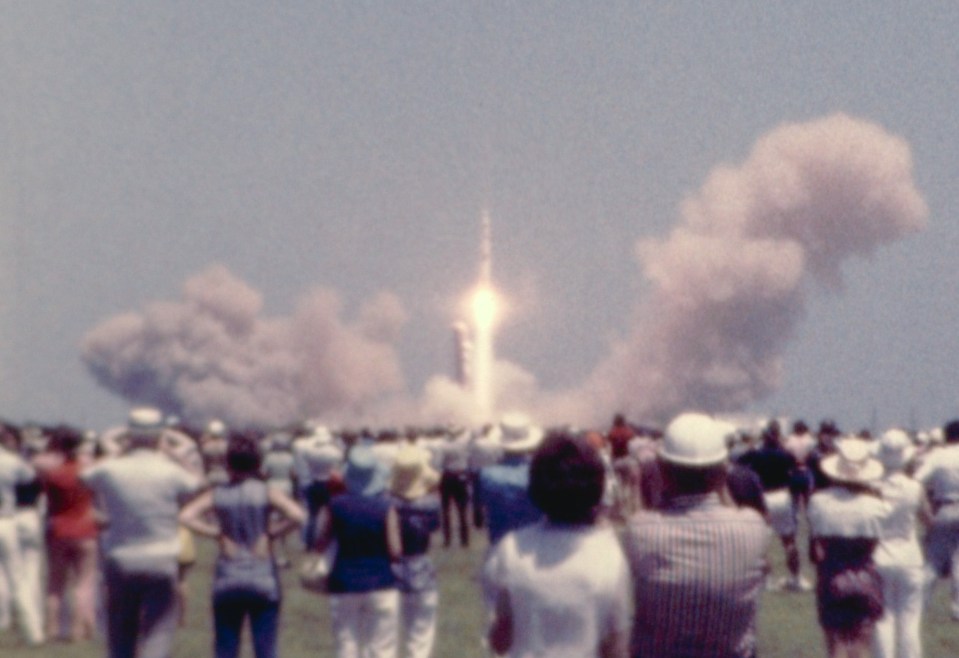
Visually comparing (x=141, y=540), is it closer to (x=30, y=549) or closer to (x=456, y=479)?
(x=30, y=549)

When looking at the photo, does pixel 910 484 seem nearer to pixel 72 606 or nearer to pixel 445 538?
pixel 72 606

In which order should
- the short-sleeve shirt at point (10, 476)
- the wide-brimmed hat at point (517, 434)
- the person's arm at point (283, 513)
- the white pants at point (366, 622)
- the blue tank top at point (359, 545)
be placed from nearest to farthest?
the person's arm at point (283, 513) → the blue tank top at point (359, 545) → the white pants at point (366, 622) → the wide-brimmed hat at point (517, 434) → the short-sleeve shirt at point (10, 476)

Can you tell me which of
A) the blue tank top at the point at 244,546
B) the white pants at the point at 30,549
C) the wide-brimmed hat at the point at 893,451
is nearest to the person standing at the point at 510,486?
the blue tank top at the point at 244,546

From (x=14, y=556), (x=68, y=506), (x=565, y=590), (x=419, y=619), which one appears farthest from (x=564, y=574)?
(x=14, y=556)

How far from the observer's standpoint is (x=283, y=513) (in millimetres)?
10625

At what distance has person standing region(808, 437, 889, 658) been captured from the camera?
34.2 ft

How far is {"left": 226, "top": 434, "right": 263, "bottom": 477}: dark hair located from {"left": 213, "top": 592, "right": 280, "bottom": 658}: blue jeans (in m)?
0.73

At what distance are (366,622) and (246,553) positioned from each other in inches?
52.8

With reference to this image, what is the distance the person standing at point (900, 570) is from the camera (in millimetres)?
11812

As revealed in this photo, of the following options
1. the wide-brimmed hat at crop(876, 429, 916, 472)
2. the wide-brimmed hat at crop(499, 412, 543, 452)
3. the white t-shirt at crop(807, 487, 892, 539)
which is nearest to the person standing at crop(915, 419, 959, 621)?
the wide-brimmed hat at crop(876, 429, 916, 472)

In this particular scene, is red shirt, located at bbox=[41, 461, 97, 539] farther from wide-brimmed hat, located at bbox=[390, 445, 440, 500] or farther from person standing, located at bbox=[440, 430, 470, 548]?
person standing, located at bbox=[440, 430, 470, 548]

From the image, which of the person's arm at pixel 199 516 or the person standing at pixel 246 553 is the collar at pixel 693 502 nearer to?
the person standing at pixel 246 553

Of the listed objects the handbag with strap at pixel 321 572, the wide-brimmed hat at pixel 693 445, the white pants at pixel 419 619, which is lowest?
the white pants at pixel 419 619

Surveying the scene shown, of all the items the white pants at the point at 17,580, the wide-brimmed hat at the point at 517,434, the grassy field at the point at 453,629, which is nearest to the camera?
the wide-brimmed hat at the point at 517,434
